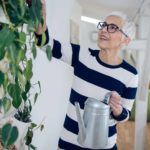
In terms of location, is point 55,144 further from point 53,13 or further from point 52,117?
point 53,13

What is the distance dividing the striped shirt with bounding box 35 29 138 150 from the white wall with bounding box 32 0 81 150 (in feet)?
1.67

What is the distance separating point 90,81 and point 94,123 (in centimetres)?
24

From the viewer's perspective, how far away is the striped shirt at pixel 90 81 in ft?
4.84

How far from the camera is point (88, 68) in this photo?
1.49 meters

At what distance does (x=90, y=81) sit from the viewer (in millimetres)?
1481

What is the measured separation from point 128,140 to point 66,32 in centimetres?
229

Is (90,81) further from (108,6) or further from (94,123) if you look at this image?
(108,6)

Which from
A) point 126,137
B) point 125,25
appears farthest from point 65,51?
point 126,137

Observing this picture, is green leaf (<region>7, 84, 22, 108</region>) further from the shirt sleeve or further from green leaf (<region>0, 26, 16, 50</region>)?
the shirt sleeve

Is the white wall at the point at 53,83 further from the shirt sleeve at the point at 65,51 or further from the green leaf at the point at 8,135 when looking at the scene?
the green leaf at the point at 8,135

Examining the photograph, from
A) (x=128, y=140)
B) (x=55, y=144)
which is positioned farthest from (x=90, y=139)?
(x=128, y=140)

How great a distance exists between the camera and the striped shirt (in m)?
1.48

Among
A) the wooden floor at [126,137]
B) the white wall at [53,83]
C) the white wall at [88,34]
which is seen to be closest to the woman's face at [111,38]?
the white wall at [53,83]

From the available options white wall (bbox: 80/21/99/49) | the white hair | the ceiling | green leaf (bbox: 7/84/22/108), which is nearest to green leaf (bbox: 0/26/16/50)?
green leaf (bbox: 7/84/22/108)
